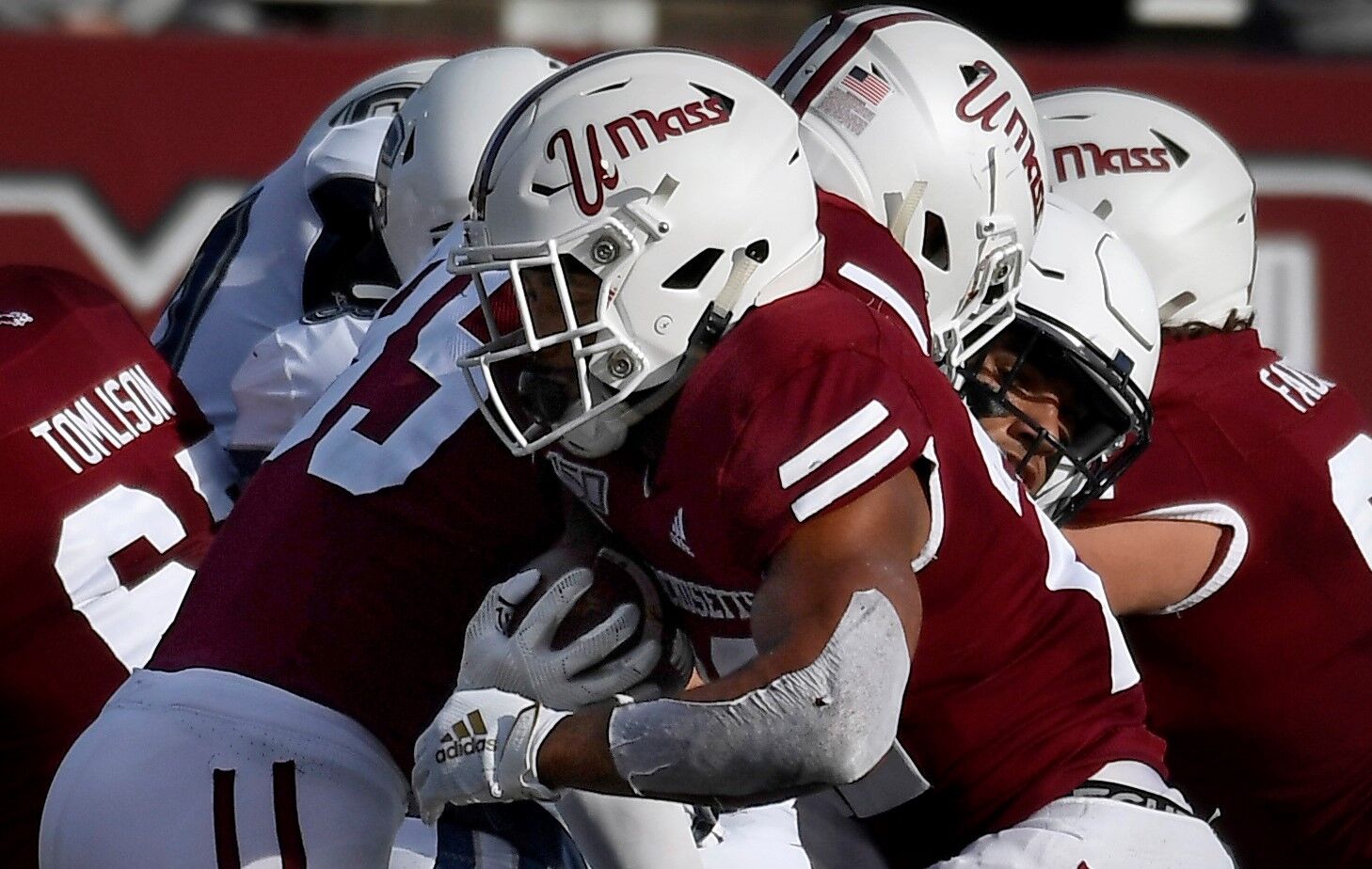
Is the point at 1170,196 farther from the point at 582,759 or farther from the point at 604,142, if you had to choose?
the point at 582,759

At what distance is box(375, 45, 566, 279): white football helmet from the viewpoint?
332 cm

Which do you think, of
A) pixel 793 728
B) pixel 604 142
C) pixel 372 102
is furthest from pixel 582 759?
pixel 372 102

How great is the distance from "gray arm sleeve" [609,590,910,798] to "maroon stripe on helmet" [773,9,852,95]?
1.40 m

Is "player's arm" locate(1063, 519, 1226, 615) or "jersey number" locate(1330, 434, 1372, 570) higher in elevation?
"player's arm" locate(1063, 519, 1226, 615)

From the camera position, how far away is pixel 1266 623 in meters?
3.27

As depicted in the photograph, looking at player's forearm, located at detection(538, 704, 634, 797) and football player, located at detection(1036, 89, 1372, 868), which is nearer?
player's forearm, located at detection(538, 704, 634, 797)

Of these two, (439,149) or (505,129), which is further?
(439,149)

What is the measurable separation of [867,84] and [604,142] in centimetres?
88

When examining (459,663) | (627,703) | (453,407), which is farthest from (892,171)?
(627,703)

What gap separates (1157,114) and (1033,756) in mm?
1754

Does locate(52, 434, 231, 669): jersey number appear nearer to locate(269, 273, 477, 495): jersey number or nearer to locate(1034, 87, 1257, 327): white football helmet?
locate(269, 273, 477, 495): jersey number

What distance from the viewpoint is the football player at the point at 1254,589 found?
3193mm

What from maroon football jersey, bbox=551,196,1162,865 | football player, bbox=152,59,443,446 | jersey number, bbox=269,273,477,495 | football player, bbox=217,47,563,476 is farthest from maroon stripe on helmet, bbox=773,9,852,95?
football player, bbox=152,59,443,446

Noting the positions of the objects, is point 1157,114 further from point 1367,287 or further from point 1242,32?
point 1242,32
